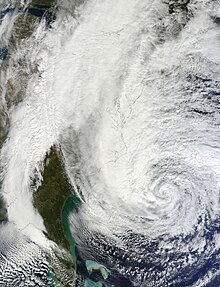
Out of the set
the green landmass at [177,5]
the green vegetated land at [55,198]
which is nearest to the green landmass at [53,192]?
the green vegetated land at [55,198]

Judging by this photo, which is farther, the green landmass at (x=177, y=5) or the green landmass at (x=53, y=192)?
the green landmass at (x=53, y=192)

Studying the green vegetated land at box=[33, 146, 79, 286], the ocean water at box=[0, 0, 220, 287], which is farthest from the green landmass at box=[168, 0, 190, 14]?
the green vegetated land at box=[33, 146, 79, 286]

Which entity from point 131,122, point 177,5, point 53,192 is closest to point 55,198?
point 53,192

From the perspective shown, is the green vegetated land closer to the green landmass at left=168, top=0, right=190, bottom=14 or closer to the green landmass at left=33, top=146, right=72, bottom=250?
the green landmass at left=33, top=146, right=72, bottom=250

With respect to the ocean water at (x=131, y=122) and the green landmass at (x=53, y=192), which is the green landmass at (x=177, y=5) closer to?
the ocean water at (x=131, y=122)

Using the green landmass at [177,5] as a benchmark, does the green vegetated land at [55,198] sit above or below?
below

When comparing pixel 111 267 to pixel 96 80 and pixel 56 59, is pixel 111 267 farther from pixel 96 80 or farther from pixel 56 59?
pixel 56 59
